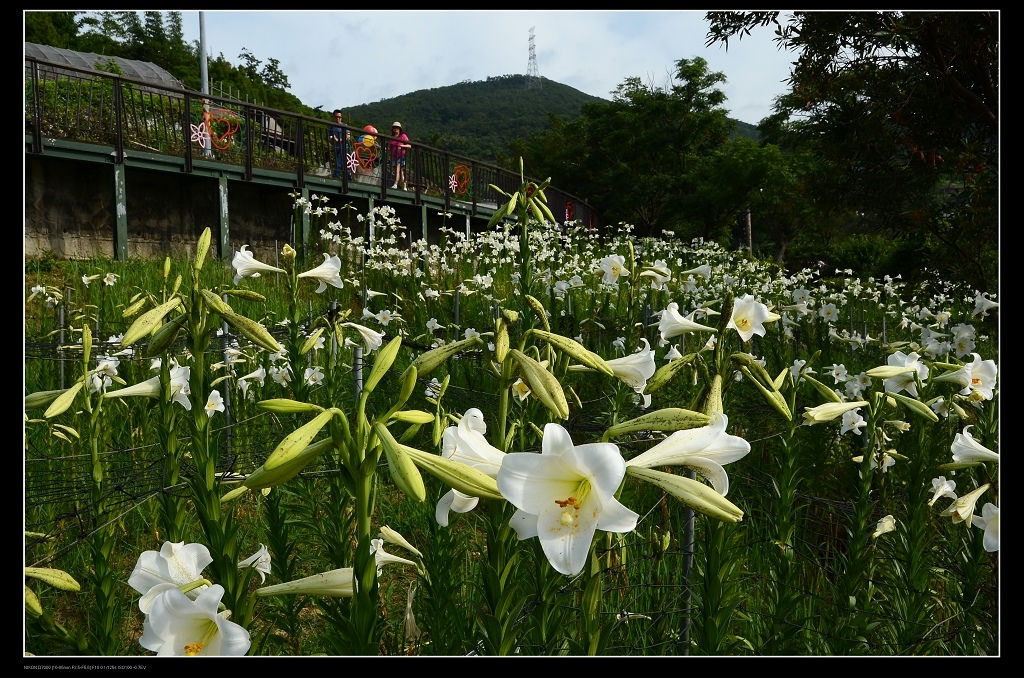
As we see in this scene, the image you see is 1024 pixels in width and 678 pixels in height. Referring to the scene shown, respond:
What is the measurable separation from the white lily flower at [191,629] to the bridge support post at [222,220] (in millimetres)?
11472

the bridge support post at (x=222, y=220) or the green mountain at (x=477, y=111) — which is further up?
the green mountain at (x=477, y=111)

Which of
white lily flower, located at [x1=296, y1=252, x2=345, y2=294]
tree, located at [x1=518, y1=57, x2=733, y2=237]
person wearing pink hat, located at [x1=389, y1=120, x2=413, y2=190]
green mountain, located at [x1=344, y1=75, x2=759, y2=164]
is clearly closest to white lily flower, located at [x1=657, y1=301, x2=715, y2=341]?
white lily flower, located at [x1=296, y1=252, x2=345, y2=294]

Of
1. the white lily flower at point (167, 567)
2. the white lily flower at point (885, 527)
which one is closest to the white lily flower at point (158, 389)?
the white lily flower at point (167, 567)

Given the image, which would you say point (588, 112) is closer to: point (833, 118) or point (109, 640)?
point (833, 118)

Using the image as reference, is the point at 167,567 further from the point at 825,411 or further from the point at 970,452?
the point at 970,452

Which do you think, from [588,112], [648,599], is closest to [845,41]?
[648,599]

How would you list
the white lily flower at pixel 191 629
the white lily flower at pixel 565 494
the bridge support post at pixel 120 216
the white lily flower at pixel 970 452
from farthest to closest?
the bridge support post at pixel 120 216 → the white lily flower at pixel 970 452 → the white lily flower at pixel 191 629 → the white lily flower at pixel 565 494

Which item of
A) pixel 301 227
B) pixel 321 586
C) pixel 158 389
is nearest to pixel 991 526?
pixel 321 586

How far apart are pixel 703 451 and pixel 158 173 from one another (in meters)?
12.2

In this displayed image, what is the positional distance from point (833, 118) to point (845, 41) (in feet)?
2.08

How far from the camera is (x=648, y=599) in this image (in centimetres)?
213

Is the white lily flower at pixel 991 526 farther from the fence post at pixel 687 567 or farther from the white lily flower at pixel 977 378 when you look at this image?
the white lily flower at pixel 977 378

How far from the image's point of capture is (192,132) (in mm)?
11859

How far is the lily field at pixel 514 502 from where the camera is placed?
0.89 m
